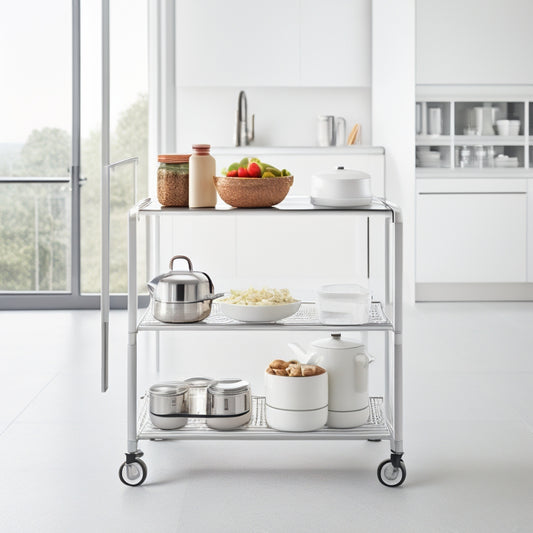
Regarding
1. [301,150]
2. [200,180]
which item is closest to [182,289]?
[200,180]

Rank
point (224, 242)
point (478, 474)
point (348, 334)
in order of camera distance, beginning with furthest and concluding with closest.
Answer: point (224, 242) < point (348, 334) < point (478, 474)

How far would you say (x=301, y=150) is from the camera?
239 inches

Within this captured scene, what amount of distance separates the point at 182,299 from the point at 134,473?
0.57 meters

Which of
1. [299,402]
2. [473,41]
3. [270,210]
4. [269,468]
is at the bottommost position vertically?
[269,468]

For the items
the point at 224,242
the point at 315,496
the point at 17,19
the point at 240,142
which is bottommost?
the point at 315,496

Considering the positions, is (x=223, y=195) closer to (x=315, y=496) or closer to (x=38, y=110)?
(x=315, y=496)

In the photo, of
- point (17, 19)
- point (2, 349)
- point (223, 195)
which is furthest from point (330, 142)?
point (223, 195)

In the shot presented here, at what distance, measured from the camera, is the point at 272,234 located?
6.05 meters

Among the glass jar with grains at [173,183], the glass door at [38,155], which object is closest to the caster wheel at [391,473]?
the glass jar with grains at [173,183]

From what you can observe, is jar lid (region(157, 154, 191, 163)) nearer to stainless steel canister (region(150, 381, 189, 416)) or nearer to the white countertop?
stainless steel canister (region(150, 381, 189, 416))

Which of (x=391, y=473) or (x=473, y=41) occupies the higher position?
(x=473, y=41)

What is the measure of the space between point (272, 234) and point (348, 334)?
126cm

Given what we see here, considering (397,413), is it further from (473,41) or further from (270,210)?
(473,41)

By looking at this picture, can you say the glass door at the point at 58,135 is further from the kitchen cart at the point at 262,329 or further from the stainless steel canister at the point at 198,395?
the kitchen cart at the point at 262,329
